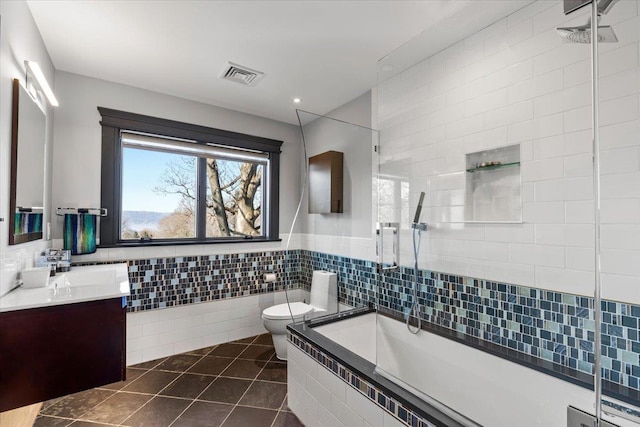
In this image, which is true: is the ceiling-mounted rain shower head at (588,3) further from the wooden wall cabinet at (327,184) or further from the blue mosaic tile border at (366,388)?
the blue mosaic tile border at (366,388)

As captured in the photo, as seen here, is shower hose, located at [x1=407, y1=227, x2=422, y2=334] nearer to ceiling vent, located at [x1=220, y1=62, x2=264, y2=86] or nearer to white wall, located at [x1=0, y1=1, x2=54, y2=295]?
ceiling vent, located at [x1=220, y1=62, x2=264, y2=86]

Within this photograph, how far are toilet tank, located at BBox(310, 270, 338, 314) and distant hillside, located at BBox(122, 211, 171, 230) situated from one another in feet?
5.56

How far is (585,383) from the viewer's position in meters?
1.37

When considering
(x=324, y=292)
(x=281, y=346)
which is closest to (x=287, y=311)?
(x=281, y=346)

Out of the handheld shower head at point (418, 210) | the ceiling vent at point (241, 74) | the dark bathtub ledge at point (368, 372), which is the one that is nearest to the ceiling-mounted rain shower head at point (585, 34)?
the handheld shower head at point (418, 210)

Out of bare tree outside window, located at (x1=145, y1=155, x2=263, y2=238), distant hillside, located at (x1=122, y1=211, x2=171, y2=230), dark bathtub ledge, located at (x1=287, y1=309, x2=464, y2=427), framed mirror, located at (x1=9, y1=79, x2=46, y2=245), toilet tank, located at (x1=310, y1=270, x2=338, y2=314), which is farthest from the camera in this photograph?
bare tree outside window, located at (x1=145, y1=155, x2=263, y2=238)

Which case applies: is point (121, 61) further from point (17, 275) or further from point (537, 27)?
point (537, 27)

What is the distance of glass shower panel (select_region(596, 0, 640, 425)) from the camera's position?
4.41 ft

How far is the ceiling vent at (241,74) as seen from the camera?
8.29ft

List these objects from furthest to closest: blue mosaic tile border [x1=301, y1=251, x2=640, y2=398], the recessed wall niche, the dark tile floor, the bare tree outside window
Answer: the bare tree outside window → the dark tile floor → the recessed wall niche → blue mosaic tile border [x1=301, y1=251, x2=640, y2=398]

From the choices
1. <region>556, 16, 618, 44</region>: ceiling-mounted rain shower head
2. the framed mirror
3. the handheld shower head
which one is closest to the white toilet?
the handheld shower head

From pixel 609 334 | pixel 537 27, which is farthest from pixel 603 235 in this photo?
pixel 537 27

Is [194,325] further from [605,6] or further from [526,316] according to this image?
[605,6]

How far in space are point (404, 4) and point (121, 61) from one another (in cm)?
218
